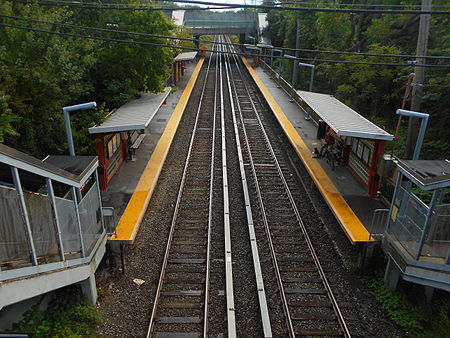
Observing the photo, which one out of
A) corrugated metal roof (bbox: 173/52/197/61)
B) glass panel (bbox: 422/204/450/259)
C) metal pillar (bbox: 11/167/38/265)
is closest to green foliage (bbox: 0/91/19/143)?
metal pillar (bbox: 11/167/38/265)

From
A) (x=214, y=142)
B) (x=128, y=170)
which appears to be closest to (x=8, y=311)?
(x=128, y=170)

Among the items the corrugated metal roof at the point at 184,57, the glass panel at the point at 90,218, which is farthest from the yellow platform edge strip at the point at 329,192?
the corrugated metal roof at the point at 184,57

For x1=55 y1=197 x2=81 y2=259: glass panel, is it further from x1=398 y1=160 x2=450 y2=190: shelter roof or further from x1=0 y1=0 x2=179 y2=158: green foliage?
x1=398 y1=160 x2=450 y2=190: shelter roof

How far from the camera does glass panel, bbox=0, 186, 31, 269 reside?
5098 mm

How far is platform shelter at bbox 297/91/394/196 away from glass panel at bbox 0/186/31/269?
9.05 meters

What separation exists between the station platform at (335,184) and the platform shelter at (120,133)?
20.6 ft

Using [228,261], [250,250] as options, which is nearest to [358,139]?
[250,250]

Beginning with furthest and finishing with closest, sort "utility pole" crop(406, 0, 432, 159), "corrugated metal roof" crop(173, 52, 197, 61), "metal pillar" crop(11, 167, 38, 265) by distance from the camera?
1. "corrugated metal roof" crop(173, 52, 197, 61)
2. "utility pole" crop(406, 0, 432, 159)
3. "metal pillar" crop(11, 167, 38, 265)

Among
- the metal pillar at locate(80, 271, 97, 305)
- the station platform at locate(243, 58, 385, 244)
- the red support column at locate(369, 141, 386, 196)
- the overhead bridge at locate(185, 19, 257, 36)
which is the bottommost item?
the metal pillar at locate(80, 271, 97, 305)

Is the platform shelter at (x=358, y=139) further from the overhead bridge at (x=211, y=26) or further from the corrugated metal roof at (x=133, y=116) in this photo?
the overhead bridge at (x=211, y=26)

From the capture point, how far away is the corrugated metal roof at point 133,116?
11.5 metres

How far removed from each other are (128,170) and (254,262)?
6.66 meters

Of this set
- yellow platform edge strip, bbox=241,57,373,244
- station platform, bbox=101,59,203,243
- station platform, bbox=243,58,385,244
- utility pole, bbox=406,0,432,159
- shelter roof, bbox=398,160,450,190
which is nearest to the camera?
shelter roof, bbox=398,160,450,190

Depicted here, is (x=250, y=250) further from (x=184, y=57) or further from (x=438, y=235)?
(x=184, y=57)
